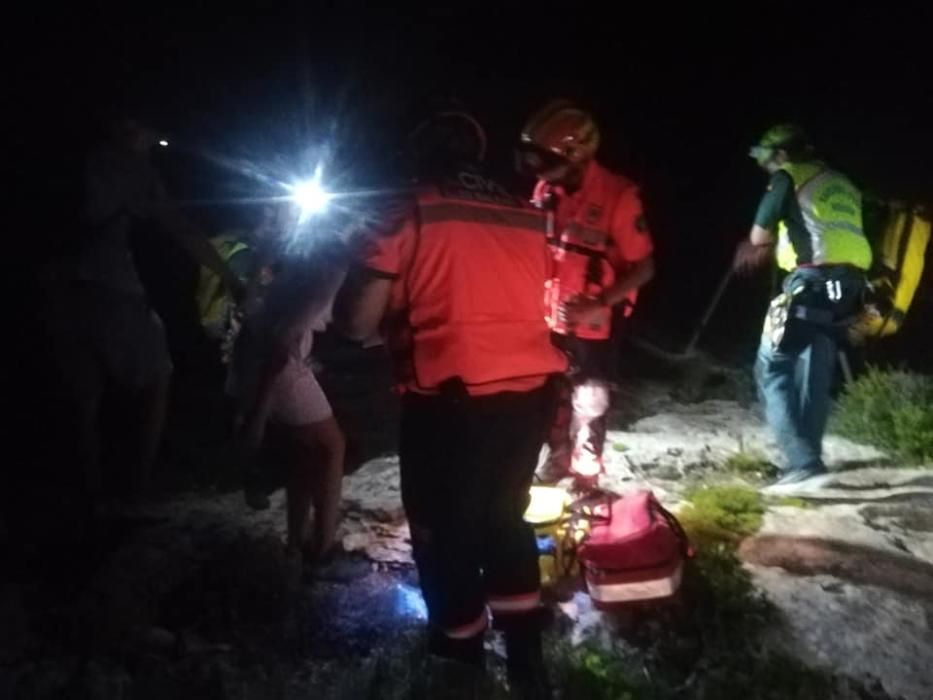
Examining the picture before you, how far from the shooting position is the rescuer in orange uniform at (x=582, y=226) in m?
4.99

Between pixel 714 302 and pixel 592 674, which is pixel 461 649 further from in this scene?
pixel 714 302

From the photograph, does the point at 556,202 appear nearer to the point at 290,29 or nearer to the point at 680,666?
the point at 680,666

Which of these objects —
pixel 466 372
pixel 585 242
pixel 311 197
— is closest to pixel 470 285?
pixel 466 372

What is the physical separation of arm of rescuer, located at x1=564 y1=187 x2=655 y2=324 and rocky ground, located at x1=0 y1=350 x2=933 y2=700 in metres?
1.39

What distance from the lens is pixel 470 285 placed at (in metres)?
3.49

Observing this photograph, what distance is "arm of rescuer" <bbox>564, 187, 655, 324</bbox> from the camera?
512 centimetres

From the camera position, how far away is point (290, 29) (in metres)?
17.4

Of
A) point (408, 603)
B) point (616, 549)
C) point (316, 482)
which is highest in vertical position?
point (316, 482)

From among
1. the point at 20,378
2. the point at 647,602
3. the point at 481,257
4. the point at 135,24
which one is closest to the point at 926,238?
the point at 647,602

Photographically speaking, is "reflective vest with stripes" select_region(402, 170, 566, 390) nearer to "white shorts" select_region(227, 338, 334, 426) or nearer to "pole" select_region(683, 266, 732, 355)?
"white shorts" select_region(227, 338, 334, 426)

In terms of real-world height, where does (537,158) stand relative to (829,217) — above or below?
above

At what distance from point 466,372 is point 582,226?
1942mm

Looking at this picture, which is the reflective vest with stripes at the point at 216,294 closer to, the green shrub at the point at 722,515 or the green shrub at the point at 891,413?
the green shrub at the point at 722,515

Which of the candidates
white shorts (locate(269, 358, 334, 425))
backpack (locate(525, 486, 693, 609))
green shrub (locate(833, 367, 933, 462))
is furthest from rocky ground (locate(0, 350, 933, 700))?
white shorts (locate(269, 358, 334, 425))
